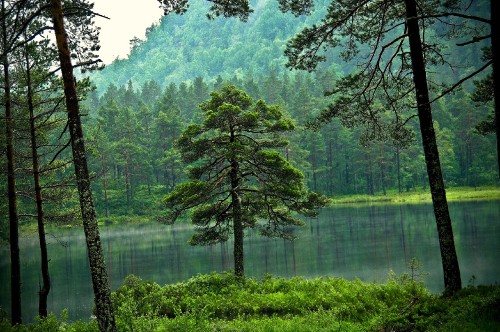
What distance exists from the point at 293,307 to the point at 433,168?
24.0 ft

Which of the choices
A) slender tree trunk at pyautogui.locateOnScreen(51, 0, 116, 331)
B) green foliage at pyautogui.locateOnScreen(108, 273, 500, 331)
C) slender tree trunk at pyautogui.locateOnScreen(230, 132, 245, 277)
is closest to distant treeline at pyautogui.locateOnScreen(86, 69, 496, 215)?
slender tree trunk at pyautogui.locateOnScreen(230, 132, 245, 277)

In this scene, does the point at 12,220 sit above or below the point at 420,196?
above

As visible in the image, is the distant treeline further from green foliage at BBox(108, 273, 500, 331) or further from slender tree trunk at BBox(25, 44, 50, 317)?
green foliage at BBox(108, 273, 500, 331)

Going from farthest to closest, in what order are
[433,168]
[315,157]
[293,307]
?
[315,157] < [293,307] < [433,168]

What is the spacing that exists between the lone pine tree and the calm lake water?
550cm

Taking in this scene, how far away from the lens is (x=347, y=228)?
44312 mm

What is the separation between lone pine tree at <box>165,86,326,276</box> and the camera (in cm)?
2014

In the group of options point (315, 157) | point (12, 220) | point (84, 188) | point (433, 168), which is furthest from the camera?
point (315, 157)

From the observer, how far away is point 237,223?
20578mm

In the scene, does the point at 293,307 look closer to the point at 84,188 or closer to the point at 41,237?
the point at 84,188

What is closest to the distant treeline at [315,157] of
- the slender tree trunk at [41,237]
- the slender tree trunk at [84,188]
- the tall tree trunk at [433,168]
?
the slender tree trunk at [41,237]

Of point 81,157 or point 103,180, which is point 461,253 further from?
point 103,180

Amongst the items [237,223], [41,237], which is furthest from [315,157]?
[41,237]

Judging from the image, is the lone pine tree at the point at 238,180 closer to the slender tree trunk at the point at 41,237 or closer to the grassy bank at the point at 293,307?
the grassy bank at the point at 293,307
